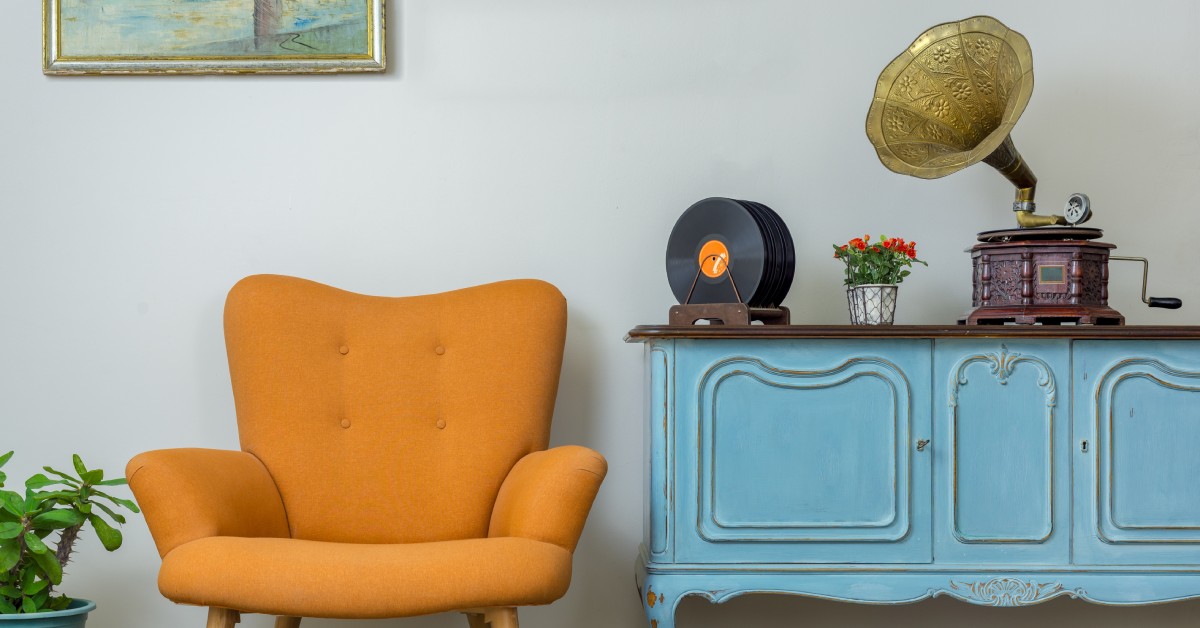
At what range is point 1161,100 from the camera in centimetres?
265

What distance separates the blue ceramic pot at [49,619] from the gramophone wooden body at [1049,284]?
2.13 meters

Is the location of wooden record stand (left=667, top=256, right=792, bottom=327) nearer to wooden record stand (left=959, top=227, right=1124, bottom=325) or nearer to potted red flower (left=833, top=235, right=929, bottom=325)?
potted red flower (left=833, top=235, right=929, bottom=325)

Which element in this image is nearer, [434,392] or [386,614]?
[386,614]

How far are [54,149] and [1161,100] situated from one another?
3.03 metres

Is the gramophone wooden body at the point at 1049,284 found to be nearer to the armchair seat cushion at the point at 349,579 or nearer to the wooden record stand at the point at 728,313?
the wooden record stand at the point at 728,313

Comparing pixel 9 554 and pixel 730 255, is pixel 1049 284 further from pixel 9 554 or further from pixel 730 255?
pixel 9 554

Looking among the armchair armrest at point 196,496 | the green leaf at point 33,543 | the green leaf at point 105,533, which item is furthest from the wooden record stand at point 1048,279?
the green leaf at point 33,543

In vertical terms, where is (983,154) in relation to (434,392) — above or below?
above

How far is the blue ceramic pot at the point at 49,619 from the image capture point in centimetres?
204

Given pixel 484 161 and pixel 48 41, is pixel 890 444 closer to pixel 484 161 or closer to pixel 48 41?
pixel 484 161

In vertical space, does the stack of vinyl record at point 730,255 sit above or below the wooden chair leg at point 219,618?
above

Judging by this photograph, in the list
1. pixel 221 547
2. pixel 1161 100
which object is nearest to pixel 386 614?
pixel 221 547

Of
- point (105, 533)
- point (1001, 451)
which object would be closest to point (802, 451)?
point (1001, 451)

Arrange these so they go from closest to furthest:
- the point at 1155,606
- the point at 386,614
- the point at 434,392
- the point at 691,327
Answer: the point at 386,614 → the point at 691,327 → the point at 434,392 → the point at 1155,606
